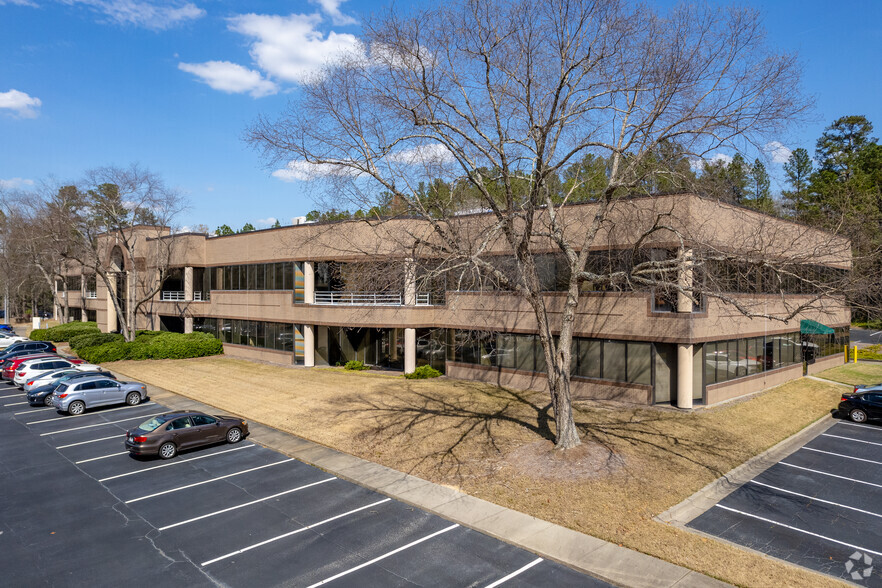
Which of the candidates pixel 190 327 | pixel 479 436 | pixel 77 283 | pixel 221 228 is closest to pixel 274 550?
pixel 479 436

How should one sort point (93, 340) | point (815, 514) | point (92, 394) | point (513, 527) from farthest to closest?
point (93, 340) < point (92, 394) < point (815, 514) < point (513, 527)

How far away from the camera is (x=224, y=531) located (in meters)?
11.9

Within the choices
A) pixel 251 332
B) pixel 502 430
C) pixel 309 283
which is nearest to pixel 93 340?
pixel 251 332

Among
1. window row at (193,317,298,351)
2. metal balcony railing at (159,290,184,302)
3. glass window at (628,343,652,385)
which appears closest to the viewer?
glass window at (628,343,652,385)

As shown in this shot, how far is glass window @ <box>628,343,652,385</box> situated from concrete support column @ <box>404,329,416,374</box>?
39.9 ft

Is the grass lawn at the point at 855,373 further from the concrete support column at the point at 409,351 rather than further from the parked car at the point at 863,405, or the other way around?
the concrete support column at the point at 409,351

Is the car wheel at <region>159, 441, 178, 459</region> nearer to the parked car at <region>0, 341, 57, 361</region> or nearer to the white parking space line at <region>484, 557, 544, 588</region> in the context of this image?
the white parking space line at <region>484, 557, 544, 588</region>

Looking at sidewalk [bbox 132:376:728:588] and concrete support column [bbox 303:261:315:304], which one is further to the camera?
concrete support column [bbox 303:261:315:304]

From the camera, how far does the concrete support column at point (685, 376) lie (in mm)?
21812

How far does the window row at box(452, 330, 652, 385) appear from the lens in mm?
23016

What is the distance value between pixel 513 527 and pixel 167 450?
11533mm

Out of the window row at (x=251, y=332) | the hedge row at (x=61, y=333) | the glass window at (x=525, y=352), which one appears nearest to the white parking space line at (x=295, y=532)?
the glass window at (x=525, y=352)

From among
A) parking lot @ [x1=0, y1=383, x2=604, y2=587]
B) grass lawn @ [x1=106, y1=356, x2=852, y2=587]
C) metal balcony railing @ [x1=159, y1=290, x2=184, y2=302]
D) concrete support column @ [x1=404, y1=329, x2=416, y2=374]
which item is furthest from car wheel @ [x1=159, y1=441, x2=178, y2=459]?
metal balcony railing @ [x1=159, y1=290, x2=184, y2=302]

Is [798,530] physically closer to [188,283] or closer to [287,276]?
[287,276]
